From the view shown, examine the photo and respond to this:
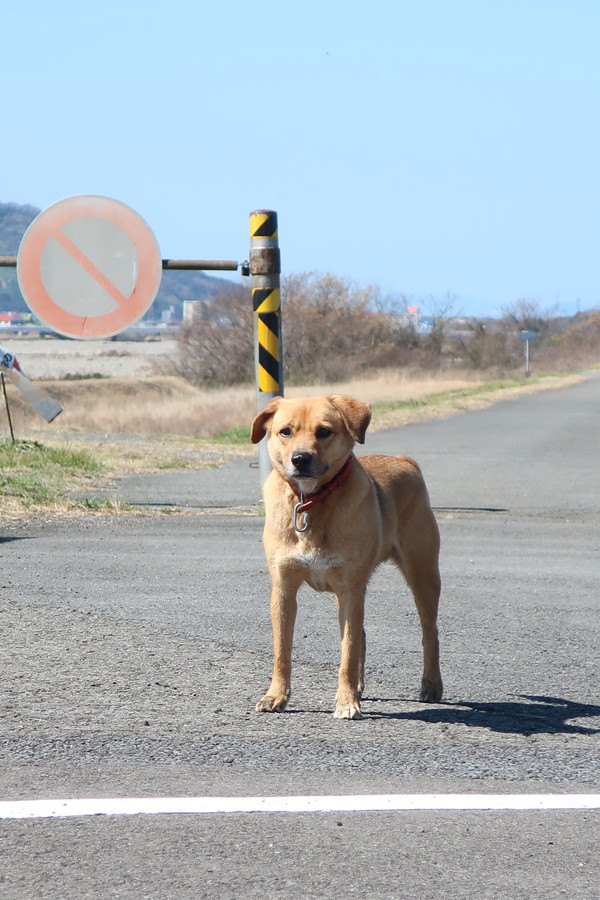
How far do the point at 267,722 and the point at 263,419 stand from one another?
3.82 feet

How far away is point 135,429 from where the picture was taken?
25547 millimetres

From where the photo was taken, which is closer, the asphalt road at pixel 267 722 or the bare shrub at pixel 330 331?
the asphalt road at pixel 267 722

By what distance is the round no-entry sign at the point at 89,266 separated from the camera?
474 inches

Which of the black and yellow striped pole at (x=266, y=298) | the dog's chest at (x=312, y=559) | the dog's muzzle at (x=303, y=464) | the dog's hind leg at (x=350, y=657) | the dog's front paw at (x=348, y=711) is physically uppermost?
the black and yellow striped pole at (x=266, y=298)

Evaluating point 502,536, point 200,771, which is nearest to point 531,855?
point 200,771

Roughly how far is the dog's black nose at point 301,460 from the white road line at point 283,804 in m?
1.30

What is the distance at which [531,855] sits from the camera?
3.54 metres

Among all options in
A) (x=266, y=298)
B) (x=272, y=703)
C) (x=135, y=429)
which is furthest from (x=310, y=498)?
(x=135, y=429)

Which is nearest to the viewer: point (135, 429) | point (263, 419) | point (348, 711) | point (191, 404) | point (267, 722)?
point (267, 722)

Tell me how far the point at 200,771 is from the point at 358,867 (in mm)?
935

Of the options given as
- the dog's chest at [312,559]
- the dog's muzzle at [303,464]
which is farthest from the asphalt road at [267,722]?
the dog's muzzle at [303,464]

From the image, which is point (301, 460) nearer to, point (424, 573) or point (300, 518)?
point (300, 518)

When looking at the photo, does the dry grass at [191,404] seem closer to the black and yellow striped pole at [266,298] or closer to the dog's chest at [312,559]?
the black and yellow striped pole at [266,298]

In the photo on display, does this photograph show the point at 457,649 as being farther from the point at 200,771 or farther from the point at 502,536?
the point at 502,536
